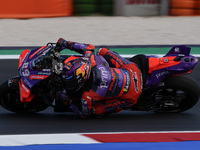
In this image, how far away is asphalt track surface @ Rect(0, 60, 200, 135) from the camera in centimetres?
477

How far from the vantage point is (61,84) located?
447 cm

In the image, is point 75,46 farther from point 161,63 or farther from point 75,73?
point 161,63

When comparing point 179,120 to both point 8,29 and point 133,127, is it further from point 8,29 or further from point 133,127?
point 8,29

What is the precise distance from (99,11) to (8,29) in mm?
2634

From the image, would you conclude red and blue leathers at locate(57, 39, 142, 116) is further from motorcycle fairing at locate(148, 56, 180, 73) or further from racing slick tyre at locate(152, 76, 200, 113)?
racing slick tyre at locate(152, 76, 200, 113)

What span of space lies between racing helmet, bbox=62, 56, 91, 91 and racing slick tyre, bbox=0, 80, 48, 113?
2.08 ft

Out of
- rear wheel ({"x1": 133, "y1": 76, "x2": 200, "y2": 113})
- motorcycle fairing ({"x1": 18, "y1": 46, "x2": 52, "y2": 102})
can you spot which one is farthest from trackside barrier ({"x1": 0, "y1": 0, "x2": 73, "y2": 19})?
rear wheel ({"x1": 133, "y1": 76, "x2": 200, "y2": 113})

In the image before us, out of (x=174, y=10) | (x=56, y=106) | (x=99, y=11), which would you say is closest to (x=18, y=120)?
(x=56, y=106)

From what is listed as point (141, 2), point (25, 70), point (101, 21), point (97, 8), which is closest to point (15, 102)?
point (25, 70)

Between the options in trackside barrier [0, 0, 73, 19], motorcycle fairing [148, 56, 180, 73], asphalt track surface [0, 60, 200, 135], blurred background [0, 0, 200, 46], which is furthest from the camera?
trackside barrier [0, 0, 73, 19]

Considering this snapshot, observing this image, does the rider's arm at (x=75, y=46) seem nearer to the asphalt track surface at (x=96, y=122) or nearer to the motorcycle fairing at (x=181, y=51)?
the asphalt track surface at (x=96, y=122)

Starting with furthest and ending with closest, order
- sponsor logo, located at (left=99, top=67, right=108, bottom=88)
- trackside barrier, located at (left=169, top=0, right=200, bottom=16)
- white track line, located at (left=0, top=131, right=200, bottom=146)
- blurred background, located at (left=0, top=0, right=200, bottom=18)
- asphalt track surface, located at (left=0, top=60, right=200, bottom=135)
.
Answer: trackside barrier, located at (left=169, top=0, right=200, bottom=16)
blurred background, located at (left=0, top=0, right=200, bottom=18)
asphalt track surface, located at (left=0, top=60, right=200, bottom=135)
sponsor logo, located at (left=99, top=67, right=108, bottom=88)
white track line, located at (left=0, top=131, right=200, bottom=146)

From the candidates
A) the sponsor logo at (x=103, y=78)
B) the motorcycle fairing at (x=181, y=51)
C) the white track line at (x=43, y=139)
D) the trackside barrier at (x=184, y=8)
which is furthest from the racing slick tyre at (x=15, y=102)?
the trackside barrier at (x=184, y=8)

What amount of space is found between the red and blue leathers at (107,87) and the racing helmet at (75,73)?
0.53 feet
